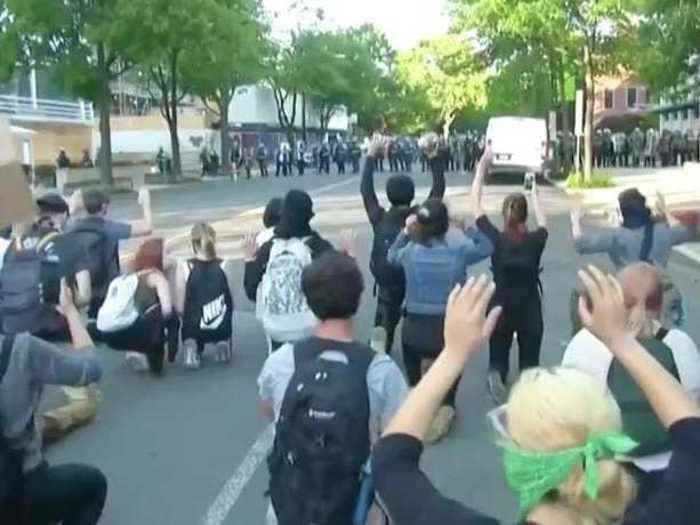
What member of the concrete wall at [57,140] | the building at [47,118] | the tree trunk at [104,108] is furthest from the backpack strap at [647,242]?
the concrete wall at [57,140]

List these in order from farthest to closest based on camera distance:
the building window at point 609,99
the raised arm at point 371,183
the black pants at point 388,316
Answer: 1. the building window at point 609,99
2. the black pants at point 388,316
3. the raised arm at point 371,183

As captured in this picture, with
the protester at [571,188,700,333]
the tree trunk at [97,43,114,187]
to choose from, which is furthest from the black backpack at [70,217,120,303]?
the tree trunk at [97,43,114,187]

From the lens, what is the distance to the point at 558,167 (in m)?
49.3

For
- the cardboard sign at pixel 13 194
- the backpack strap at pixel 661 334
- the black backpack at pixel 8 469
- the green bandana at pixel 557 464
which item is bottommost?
the black backpack at pixel 8 469

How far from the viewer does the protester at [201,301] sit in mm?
11172

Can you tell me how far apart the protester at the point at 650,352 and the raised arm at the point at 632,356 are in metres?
1.42

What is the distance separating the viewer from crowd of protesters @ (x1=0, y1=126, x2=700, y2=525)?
2.70m

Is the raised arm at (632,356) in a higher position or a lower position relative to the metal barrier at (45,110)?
higher

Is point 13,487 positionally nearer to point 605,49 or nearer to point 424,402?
point 424,402

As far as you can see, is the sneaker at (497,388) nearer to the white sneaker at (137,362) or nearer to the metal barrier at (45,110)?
the white sneaker at (137,362)

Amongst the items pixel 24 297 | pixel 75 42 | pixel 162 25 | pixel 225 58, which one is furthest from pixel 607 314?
pixel 225 58

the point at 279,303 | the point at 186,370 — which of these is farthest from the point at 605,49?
the point at 279,303

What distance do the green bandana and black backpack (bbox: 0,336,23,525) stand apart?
280cm

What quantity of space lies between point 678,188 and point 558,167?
1244cm
